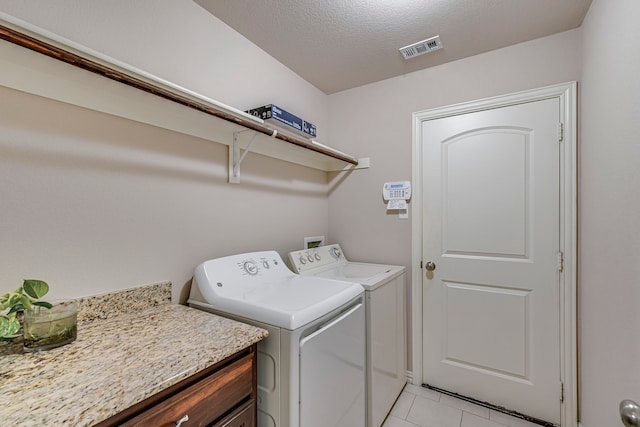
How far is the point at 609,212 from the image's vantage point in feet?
4.04

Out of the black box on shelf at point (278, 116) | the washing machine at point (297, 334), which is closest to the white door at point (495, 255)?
the washing machine at point (297, 334)

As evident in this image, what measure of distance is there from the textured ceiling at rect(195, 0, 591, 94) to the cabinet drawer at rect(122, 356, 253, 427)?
5.60 feet

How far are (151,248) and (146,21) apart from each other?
1.03 metres

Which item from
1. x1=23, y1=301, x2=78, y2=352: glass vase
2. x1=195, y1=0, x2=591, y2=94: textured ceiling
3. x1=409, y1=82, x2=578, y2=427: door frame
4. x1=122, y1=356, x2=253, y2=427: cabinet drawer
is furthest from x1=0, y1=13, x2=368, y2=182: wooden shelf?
x1=409, y1=82, x2=578, y2=427: door frame

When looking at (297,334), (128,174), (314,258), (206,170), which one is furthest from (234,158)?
(297,334)

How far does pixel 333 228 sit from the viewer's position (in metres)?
2.54

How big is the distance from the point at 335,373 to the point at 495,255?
53.7 inches

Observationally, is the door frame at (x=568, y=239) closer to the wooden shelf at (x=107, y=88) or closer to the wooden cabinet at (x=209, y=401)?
the wooden shelf at (x=107, y=88)

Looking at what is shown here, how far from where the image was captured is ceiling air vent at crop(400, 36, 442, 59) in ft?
5.91

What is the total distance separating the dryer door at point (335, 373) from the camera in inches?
42.5

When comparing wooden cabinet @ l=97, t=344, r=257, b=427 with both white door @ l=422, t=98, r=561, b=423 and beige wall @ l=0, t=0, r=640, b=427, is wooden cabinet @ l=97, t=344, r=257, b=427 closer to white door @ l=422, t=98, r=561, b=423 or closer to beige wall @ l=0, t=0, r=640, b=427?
beige wall @ l=0, t=0, r=640, b=427

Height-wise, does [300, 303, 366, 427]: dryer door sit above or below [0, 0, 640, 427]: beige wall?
below

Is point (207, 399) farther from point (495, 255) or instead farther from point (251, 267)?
point (495, 255)

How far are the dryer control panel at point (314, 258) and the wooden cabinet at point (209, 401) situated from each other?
873 mm
